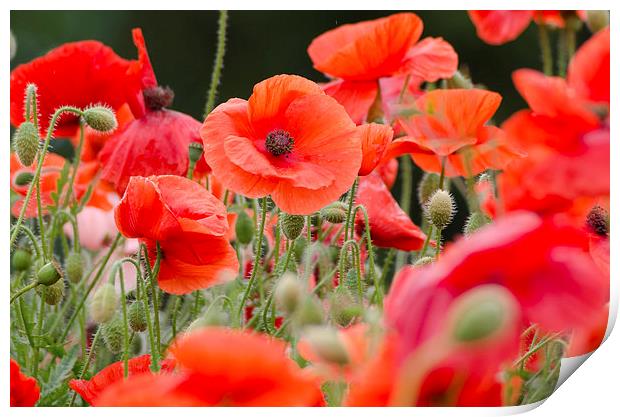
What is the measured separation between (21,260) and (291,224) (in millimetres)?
204

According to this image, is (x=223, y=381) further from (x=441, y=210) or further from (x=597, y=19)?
(x=597, y=19)

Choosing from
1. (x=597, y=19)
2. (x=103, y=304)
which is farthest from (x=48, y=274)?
(x=597, y=19)

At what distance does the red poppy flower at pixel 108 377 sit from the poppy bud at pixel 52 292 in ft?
0.25

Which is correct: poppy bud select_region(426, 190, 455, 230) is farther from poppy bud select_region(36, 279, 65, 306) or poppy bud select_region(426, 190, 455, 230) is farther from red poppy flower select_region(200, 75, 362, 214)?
poppy bud select_region(36, 279, 65, 306)

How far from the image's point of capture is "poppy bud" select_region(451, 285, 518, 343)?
386 millimetres

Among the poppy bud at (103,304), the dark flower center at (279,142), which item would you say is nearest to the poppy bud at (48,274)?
the poppy bud at (103,304)

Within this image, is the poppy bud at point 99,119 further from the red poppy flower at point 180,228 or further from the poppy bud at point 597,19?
the poppy bud at point 597,19

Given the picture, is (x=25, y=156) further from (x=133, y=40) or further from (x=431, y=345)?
(x=431, y=345)

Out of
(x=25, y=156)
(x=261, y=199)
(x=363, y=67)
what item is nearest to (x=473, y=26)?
(x=363, y=67)

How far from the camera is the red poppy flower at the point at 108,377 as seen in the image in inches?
23.3

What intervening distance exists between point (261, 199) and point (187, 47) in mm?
173

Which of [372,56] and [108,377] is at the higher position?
[372,56]

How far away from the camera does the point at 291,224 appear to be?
627 mm

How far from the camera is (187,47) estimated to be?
2.56 feet
